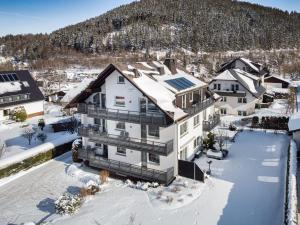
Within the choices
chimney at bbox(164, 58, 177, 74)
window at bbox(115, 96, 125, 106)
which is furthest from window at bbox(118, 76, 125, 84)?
chimney at bbox(164, 58, 177, 74)

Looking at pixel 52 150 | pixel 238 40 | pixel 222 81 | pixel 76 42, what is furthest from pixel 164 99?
pixel 76 42

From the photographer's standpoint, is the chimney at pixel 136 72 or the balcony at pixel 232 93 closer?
the chimney at pixel 136 72

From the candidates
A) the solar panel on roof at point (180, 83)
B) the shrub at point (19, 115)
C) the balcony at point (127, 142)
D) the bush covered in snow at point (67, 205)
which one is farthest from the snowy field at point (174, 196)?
the shrub at point (19, 115)

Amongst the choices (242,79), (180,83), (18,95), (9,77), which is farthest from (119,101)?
(9,77)

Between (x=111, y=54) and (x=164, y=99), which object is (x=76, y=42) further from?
(x=164, y=99)

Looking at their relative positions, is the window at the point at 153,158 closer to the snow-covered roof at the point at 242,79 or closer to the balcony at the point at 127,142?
the balcony at the point at 127,142

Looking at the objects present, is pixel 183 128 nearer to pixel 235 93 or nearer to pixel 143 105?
pixel 143 105
